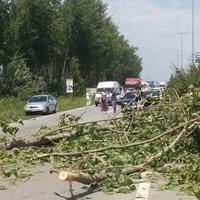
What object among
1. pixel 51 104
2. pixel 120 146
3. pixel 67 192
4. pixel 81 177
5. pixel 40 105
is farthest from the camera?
pixel 51 104

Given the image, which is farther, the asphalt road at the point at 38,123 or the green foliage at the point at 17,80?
the green foliage at the point at 17,80

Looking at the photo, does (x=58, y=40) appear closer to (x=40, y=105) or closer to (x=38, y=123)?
(x=40, y=105)

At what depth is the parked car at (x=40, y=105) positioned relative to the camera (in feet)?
146

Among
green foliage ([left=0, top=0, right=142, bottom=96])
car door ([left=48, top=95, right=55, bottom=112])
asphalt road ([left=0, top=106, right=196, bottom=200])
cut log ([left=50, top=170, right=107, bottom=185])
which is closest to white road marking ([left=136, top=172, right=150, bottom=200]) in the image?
asphalt road ([left=0, top=106, right=196, bottom=200])

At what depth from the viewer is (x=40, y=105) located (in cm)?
4481

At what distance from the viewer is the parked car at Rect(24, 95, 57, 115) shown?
146ft

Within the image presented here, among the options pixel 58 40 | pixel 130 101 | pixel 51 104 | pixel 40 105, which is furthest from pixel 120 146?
pixel 58 40

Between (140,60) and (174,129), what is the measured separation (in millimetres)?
169076

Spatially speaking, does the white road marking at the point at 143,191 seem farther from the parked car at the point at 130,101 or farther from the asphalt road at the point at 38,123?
the asphalt road at the point at 38,123

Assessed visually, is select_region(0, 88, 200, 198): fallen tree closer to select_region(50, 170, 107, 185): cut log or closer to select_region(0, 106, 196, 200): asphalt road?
select_region(50, 170, 107, 185): cut log

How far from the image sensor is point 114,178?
1043 centimetres

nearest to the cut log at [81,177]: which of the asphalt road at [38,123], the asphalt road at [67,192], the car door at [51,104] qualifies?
the asphalt road at [67,192]

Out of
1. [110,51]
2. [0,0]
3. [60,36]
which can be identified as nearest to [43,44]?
[60,36]

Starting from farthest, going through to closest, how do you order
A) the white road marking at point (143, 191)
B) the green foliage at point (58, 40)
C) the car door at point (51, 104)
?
the green foliage at point (58, 40) < the car door at point (51, 104) < the white road marking at point (143, 191)
